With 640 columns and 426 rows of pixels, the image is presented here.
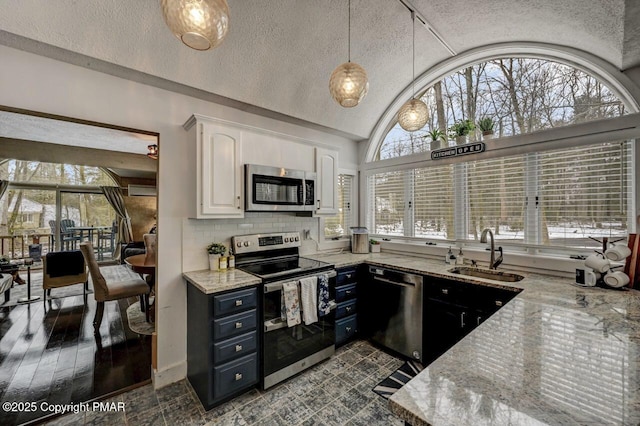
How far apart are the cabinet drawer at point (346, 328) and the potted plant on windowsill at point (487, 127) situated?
7.98ft

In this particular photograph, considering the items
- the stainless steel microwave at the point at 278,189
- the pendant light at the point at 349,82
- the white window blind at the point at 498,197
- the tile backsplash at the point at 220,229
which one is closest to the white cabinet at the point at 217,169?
the stainless steel microwave at the point at 278,189

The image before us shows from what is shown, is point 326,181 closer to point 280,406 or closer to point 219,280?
point 219,280

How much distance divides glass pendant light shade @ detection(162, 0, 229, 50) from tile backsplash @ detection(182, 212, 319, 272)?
1.71m

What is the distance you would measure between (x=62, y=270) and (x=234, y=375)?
391 cm

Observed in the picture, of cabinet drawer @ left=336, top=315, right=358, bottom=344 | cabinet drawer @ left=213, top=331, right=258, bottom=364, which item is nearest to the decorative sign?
cabinet drawer @ left=336, top=315, right=358, bottom=344

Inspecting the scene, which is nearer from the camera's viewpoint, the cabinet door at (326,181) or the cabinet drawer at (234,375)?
the cabinet drawer at (234,375)

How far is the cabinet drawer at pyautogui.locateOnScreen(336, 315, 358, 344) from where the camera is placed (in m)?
2.87

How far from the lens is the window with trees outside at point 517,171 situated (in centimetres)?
231

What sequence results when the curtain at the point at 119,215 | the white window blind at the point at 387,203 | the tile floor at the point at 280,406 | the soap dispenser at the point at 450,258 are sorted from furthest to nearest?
the curtain at the point at 119,215, the white window blind at the point at 387,203, the soap dispenser at the point at 450,258, the tile floor at the point at 280,406

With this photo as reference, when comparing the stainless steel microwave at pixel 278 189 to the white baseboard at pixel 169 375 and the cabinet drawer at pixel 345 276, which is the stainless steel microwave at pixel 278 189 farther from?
the white baseboard at pixel 169 375

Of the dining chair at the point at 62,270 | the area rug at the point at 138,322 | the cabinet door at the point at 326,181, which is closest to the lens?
the cabinet door at the point at 326,181

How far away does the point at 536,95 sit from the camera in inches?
107

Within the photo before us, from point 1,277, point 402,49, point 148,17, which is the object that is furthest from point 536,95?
point 1,277
